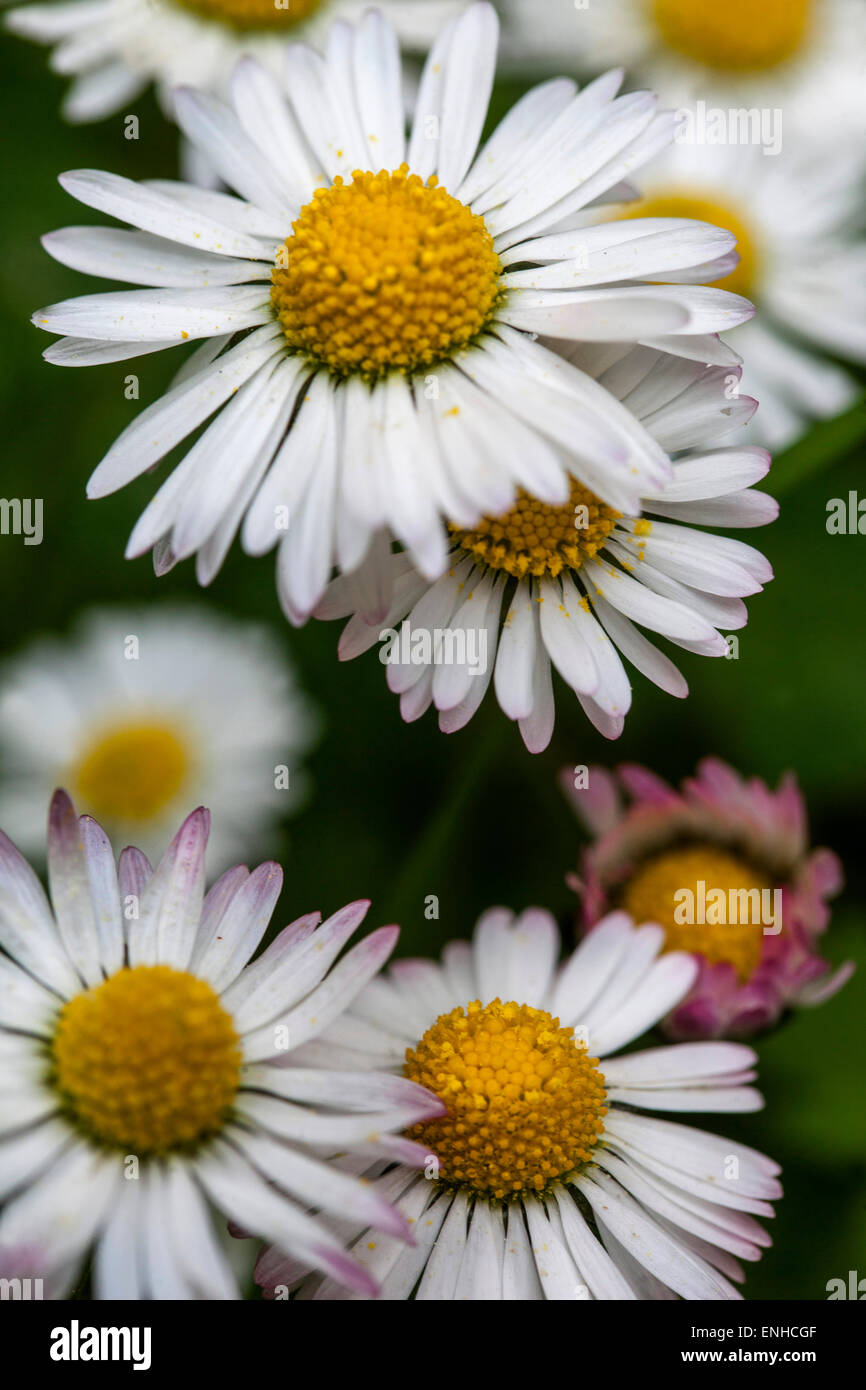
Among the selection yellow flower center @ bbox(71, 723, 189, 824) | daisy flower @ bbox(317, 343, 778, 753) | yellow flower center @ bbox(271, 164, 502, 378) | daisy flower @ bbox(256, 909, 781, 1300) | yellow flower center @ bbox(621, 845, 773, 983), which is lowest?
daisy flower @ bbox(256, 909, 781, 1300)

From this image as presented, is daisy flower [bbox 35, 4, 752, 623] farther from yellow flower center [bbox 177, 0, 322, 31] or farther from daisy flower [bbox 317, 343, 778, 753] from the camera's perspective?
yellow flower center [bbox 177, 0, 322, 31]

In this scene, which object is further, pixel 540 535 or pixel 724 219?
pixel 724 219

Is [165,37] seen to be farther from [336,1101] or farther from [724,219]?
[336,1101]

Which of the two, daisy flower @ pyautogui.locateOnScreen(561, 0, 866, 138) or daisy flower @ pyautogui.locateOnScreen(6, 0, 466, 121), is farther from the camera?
daisy flower @ pyautogui.locateOnScreen(561, 0, 866, 138)

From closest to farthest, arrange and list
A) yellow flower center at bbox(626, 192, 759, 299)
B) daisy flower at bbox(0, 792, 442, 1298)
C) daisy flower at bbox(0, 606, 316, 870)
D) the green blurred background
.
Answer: daisy flower at bbox(0, 792, 442, 1298) < the green blurred background < yellow flower center at bbox(626, 192, 759, 299) < daisy flower at bbox(0, 606, 316, 870)

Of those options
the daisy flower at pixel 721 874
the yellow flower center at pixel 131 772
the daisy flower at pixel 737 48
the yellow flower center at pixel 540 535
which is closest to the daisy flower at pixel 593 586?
the yellow flower center at pixel 540 535

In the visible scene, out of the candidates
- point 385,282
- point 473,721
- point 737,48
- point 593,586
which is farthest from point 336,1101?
point 737,48

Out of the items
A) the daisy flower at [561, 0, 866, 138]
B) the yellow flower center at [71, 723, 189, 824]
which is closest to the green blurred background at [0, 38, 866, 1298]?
the yellow flower center at [71, 723, 189, 824]

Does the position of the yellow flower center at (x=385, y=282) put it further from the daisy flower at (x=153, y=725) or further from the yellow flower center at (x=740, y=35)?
the yellow flower center at (x=740, y=35)

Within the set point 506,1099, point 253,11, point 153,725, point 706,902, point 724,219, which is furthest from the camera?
point 153,725
